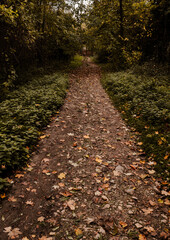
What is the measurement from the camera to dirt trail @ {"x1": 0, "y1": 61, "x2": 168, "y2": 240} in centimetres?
255

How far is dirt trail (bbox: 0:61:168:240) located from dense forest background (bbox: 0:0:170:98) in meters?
6.72

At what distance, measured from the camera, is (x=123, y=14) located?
14.1m

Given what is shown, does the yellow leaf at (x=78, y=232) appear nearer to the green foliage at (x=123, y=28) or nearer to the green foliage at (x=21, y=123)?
the green foliage at (x=21, y=123)

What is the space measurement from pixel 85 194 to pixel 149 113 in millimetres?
3948

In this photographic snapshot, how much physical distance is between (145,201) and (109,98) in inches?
264

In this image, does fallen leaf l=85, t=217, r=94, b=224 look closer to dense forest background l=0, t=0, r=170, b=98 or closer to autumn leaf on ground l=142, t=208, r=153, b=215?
autumn leaf on ground l=142, t=208, r=153, b=215

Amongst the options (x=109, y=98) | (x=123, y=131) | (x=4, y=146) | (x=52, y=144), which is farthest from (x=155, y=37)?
(x=4, y=146)

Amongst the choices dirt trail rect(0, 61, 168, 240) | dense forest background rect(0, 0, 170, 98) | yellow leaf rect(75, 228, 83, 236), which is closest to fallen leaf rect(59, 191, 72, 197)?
dirt trail rect(0, 61, 168, 240)

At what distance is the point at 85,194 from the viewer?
3.21 meters

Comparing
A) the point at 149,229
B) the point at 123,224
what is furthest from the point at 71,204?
the point at 149,229

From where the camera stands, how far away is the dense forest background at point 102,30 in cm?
1149

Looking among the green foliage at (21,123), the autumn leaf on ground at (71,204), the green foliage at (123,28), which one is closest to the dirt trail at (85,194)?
the autumn leaf on ground at (71,204)

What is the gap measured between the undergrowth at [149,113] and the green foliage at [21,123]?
3.22m

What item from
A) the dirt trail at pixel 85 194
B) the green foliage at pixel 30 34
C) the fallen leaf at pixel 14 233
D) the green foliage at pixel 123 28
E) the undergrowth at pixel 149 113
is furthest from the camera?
the green foliage at pixel 123 28
